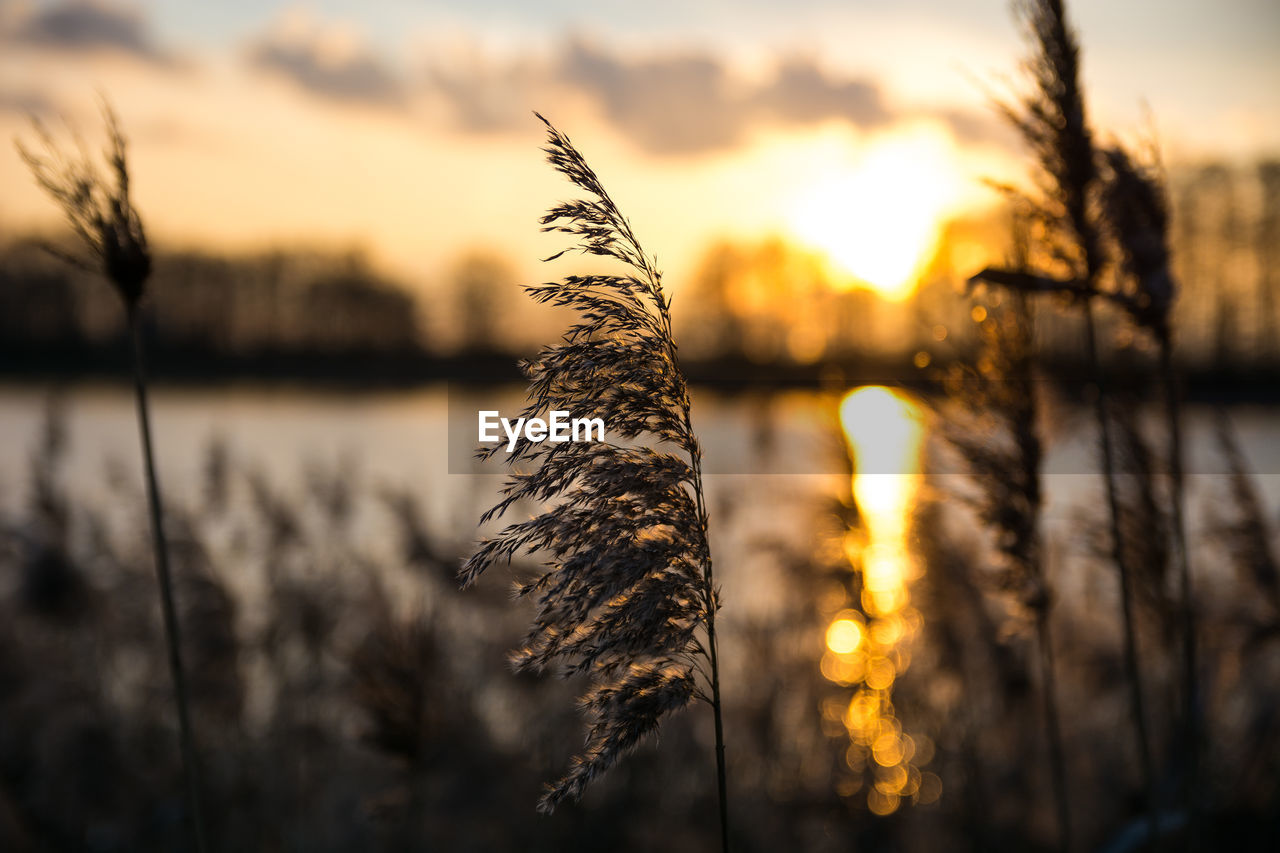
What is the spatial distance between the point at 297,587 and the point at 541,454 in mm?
6295

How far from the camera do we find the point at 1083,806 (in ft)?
22.9

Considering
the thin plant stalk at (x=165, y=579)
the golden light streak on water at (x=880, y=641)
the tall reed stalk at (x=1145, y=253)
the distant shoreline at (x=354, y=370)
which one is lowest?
the golden light streak on water at (x=880, y=641)

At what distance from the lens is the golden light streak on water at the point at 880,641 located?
593 centimetres

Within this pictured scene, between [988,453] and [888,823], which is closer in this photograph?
[988,453]

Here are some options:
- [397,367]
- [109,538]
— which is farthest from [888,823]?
[397,367]

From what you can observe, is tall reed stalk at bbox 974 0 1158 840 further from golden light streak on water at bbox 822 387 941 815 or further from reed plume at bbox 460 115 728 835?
golden light streak on water at bbox 822 387 941 815

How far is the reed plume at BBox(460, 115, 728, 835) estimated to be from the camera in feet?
6.84

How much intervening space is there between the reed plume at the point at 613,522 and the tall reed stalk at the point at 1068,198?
1520mm

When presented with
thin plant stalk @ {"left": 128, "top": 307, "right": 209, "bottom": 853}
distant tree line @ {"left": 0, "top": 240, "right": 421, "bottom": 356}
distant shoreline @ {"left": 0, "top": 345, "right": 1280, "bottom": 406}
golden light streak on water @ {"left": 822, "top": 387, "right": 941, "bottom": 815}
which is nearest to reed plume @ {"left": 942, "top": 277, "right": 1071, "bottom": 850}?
golden light streak on water @ {"left": 822, "top": 387, "right": 941, "bottom": 815}

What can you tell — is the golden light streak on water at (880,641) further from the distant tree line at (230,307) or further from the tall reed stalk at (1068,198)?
the distant tree line at (230,307)

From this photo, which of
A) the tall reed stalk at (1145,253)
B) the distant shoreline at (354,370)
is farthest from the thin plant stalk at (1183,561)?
the distant shoreline at (354,370)

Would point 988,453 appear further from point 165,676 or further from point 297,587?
point 165,676

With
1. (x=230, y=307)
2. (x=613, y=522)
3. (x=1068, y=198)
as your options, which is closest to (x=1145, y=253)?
(x=1068, y=198)

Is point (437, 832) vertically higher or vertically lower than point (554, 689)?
lower
